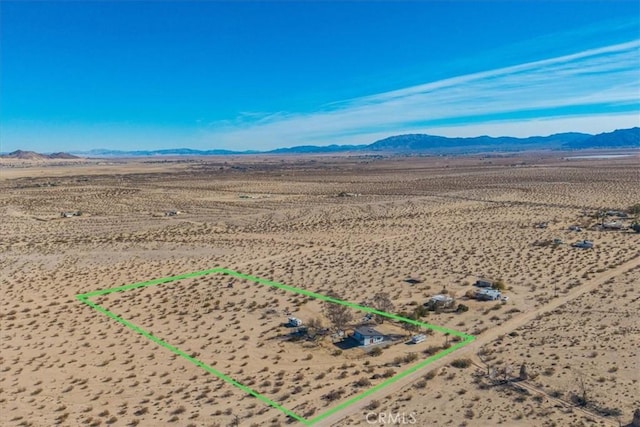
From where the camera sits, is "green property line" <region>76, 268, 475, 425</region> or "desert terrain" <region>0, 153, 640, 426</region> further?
"green property line" <region>76, 268, 475, 425</region>

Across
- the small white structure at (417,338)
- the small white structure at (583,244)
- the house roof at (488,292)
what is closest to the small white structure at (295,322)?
the small white structure at (417,338)

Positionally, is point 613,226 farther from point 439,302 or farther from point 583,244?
point 439,302

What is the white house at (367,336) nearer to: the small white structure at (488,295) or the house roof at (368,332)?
the house roof at (368,332)

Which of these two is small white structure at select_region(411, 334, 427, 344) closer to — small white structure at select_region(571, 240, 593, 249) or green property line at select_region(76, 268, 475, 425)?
green property line at select_region(76, 268, 475, 425)

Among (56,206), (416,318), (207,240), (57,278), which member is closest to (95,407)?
(416,318)

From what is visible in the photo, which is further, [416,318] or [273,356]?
[416,318]

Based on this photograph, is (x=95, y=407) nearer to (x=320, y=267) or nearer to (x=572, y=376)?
(x=572, y=376)

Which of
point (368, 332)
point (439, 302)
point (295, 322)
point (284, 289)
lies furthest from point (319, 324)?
point (284, 289)

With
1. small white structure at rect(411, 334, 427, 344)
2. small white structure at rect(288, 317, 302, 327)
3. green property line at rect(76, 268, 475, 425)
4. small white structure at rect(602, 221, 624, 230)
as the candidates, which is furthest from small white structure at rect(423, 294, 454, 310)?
small white structure at rect(602, 221, 624, 230)
